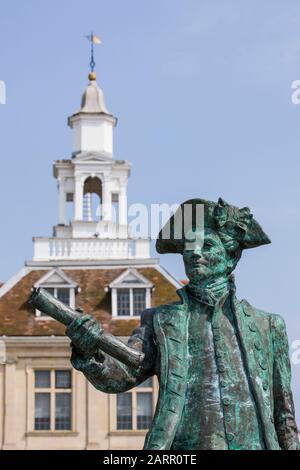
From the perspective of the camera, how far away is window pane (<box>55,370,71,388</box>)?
44.2m

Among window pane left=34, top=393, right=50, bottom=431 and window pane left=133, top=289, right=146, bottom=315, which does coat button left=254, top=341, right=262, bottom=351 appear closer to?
window pane left=34, top=393, right=50, bottom=431

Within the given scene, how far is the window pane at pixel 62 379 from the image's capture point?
44188 mm

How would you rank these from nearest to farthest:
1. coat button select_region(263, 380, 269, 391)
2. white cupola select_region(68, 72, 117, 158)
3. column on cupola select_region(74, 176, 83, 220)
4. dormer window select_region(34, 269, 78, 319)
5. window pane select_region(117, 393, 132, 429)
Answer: coat button select_region(263, 380, 269, 391)
window pane select_region(117, 393, 132, 429)
dormer window select_region(34, 269, 78, 319)
column on cupola select_region(74, 176, 83, 220)
white cupola select_region(68, 72, 117, 158)

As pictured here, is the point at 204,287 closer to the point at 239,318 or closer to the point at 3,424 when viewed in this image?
the point at 239,318

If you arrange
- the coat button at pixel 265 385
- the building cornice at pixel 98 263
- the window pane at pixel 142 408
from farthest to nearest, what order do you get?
the building cornice at pixel 98 263 → the window pane at pixel 142 408 → the coat button at pixel 265 385

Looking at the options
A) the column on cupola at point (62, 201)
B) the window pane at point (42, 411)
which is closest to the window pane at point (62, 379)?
the window pane at point (42, 411)

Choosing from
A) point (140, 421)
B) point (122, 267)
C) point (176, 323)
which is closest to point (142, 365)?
point (176, 323)

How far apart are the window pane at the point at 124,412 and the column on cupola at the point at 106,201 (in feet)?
29.3

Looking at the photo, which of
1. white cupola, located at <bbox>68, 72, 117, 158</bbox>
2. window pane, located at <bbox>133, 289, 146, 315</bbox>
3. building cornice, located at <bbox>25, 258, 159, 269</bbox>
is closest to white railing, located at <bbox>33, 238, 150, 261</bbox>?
building cornice, located at <bbox>25, 258, 159, 269</bbox>

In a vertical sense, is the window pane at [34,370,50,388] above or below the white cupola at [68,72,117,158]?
below

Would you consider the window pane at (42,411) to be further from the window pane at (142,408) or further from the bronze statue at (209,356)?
the bronze statue at (209,356)

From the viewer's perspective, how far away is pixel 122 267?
47.6m

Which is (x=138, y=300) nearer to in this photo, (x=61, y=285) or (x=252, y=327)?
(x=61, y=285)

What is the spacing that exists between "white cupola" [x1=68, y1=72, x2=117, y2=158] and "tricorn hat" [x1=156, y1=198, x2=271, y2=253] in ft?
146
